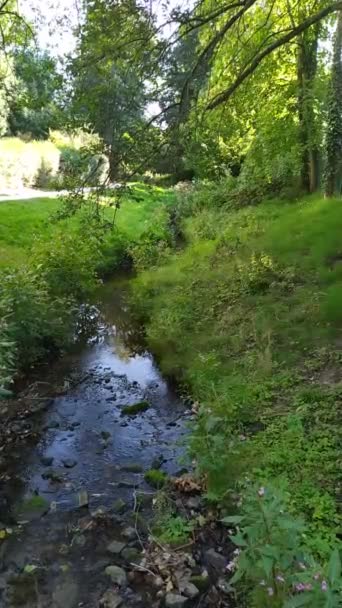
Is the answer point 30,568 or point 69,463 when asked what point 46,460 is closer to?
point 69,463

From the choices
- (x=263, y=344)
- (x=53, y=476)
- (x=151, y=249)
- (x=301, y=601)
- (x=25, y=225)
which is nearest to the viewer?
(x=301, y=601)

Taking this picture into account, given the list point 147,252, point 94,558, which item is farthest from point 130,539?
point 147,252

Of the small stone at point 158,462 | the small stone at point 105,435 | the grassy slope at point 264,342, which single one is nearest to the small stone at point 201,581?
the grassy slope at point 264,342

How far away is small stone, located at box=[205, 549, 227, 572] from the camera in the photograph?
4.54 m

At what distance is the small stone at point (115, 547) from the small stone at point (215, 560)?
2.90ft

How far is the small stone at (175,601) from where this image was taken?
418 cm

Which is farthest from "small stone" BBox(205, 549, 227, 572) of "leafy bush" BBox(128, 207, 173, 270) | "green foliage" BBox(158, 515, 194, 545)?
"leafy bush" BBox(128, 207, 173, 270)

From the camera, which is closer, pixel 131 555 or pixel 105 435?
pixel 131 555

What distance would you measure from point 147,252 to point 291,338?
28.3 ft

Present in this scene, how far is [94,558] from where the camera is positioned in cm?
484

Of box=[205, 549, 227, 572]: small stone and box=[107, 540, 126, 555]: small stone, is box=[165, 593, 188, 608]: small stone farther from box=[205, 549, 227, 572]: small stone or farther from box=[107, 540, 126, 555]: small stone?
box=[107, 540, 126, 555]: small stone

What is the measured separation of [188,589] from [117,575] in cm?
72

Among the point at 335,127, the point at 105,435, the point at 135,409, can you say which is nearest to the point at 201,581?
the point at 105,435

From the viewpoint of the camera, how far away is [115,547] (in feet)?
16.3
